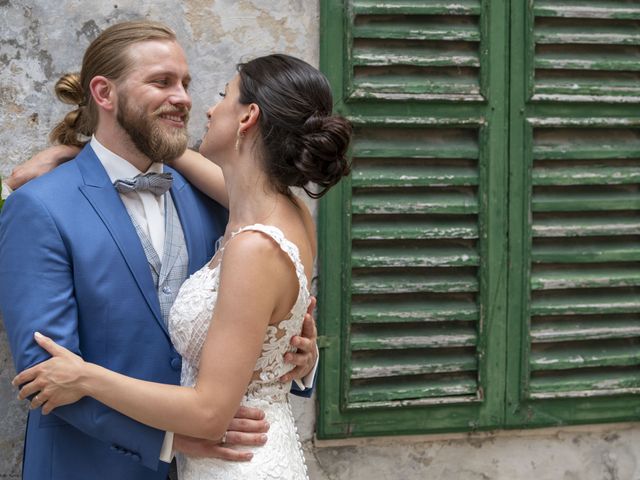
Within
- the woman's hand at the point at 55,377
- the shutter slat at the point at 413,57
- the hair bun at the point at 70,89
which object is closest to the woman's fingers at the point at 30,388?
the woman's hand at the point at 55,377

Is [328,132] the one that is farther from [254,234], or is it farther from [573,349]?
[573,349]

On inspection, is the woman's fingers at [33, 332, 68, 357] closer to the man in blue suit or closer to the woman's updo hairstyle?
the man in blue suit

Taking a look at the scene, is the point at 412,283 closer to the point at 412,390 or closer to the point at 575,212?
the point at 412,390

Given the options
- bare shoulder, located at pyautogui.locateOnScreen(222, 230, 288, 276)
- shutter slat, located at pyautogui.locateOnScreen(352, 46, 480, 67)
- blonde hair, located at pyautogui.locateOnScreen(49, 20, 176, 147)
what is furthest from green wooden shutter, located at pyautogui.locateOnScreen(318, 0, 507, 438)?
bare shoulder, located at pyautogui.locateOnScreen(222, 230, 288, 276)

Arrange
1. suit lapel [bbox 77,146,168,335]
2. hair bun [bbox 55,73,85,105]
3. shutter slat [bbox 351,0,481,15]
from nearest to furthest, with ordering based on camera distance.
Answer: suit lapel [bbox 77,146,168,335], hair bun [bbox 55,73,85,105], shutter slat [bbox 351,0,481,15]

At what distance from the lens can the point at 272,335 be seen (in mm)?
A: 2629

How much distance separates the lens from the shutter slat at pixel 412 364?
11.8 ft

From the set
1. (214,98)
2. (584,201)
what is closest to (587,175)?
(584,201)

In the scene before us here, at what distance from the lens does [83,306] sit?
105 inches

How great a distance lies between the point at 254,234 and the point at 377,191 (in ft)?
3.79

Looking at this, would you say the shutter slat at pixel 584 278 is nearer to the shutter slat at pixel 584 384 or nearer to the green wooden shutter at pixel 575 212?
the green wooden shutter at pixel 575 212

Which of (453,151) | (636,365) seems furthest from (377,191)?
(636,365)

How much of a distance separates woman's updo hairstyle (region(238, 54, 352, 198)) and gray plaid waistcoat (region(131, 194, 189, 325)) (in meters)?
0.44

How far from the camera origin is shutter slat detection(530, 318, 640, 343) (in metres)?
3.74
